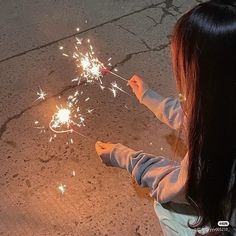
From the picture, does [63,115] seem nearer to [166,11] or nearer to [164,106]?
[164,106]

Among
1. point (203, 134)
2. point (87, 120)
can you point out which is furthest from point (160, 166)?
point (87, 120)

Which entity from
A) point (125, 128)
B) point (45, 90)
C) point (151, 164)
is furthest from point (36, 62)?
point (151, 164)

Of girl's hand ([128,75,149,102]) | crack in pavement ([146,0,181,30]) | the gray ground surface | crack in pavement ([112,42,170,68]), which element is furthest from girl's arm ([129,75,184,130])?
crack in pavement ([146,0,181,30])

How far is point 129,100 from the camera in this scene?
100 inches

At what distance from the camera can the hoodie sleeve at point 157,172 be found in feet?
4.94

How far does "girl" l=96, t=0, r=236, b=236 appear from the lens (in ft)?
4.13

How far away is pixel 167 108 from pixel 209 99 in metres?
0.64

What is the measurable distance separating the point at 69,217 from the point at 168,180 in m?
0.66

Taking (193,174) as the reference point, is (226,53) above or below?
above

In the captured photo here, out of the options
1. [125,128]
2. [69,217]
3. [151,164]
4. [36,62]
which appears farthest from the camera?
[36,62]

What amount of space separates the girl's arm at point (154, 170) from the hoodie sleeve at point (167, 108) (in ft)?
0.79

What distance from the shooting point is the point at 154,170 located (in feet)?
5.47

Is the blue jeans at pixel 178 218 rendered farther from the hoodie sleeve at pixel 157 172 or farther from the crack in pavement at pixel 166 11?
the crack in pavement at pixel 166 11

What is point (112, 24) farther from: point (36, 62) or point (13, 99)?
point (13, 99)
